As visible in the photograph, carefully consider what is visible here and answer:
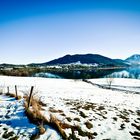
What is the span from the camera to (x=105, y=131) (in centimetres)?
1395

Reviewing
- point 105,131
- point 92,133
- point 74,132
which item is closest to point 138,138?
point 105,131

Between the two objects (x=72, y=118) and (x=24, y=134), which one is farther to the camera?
(x=72, y=118)

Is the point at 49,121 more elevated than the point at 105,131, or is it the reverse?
the point at 49,121

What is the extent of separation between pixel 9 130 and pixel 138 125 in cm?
1095

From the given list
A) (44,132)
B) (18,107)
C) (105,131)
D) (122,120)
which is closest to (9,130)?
(44,132)

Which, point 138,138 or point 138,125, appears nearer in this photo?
point 138,138

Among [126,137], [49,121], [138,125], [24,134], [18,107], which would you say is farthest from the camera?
[138,125]

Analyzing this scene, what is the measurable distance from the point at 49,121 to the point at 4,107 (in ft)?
17.2

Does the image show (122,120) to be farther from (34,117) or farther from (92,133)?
(34,117)

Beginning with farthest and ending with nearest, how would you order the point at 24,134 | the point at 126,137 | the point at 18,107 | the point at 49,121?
the point at 18,107 < the point at 126,137 < the point at 49,121 < the point at 24,134

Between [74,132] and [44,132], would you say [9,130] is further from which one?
[74,132]

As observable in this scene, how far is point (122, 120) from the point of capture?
57.7 ft

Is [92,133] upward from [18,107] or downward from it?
downward

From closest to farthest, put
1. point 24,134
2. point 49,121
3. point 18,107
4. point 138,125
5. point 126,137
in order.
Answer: point 24,134, point 49,121, point 126,137, point 18,107, point 138,125
